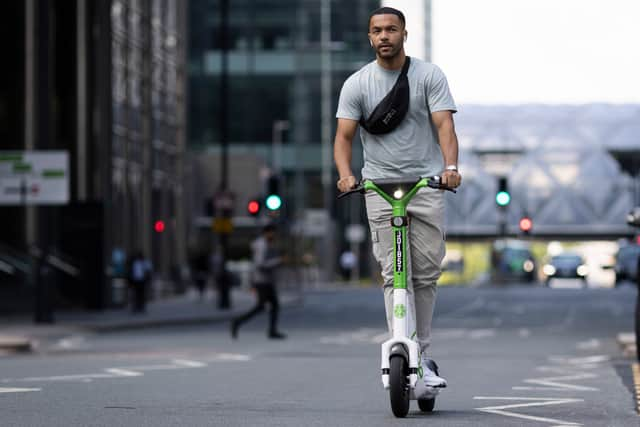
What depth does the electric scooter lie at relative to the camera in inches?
341

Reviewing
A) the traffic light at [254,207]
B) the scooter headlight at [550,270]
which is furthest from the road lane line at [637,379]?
the scooter headlight at [550,270]

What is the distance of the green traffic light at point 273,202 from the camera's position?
36875 mm

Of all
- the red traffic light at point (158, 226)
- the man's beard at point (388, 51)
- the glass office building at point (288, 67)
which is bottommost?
the red traffic light at point (158, 226)

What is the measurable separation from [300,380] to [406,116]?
187 inches

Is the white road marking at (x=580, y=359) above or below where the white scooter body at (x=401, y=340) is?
below

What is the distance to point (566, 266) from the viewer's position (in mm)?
84125

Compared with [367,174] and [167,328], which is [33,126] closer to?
[167,328]

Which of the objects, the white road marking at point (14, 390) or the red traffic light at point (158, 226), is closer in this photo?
→ the white road marking at point (14, 390)

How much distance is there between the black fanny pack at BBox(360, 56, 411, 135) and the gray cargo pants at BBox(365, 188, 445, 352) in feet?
1.35

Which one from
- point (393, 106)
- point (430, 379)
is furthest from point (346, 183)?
point (430, 379)

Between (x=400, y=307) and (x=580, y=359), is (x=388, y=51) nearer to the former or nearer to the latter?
(x=400, y=307)

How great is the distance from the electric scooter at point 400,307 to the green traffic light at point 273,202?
2795cm

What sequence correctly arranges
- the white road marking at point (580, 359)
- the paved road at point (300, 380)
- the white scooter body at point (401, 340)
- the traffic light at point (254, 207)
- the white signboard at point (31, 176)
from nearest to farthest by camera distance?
the white scooter body at point (401, 340) < the paved road at point (300, 380) < the white road marking at point (580, 359) < the white signboard at point (31, 176) < the traffic light at point (254, 207)

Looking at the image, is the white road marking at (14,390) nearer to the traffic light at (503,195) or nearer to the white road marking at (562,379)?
the white road marking at (562,379)
